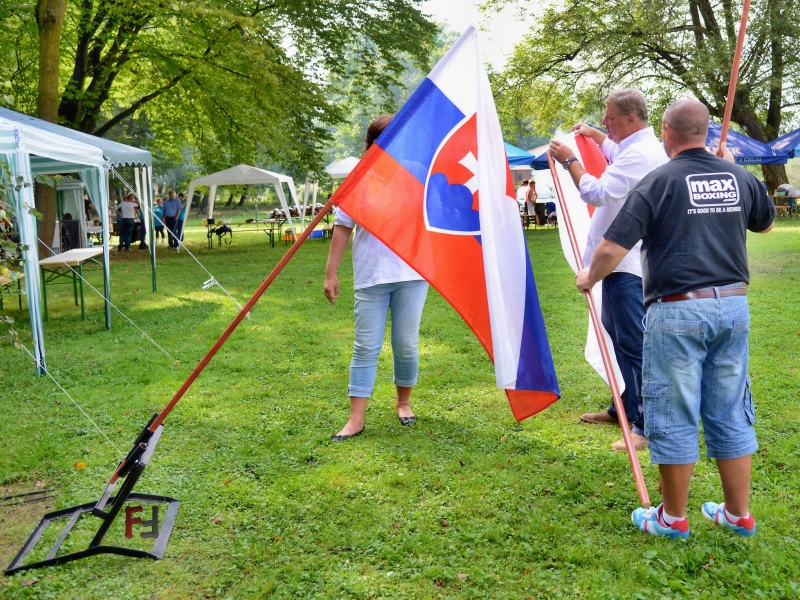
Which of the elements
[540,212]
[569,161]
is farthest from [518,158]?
[569,161]

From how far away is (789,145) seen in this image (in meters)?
22.9

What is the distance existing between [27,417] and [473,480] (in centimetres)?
343

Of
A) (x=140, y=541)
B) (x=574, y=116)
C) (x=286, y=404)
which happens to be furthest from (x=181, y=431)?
(x=574, y=116)

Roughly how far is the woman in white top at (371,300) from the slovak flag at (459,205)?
77 centimetres

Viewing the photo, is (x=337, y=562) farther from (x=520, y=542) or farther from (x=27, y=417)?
(x=27, y=417)

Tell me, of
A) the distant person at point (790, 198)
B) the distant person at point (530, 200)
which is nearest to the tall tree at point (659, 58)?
the distant person at point (790, 198)

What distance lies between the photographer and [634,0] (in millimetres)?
24641

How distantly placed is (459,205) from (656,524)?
179 cm

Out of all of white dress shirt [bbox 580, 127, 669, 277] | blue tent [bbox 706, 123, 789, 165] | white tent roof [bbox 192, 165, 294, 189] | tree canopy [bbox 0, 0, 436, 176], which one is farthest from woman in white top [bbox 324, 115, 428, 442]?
blue tent [bbox 706, 123, 789, 165]

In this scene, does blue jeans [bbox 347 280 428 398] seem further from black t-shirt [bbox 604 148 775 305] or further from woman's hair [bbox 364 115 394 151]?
black t-shirt [bbox 604 148 775 305]

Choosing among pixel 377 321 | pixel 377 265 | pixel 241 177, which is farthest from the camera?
pixel 241 177

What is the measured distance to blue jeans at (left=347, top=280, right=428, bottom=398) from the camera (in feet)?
Result: 15.6

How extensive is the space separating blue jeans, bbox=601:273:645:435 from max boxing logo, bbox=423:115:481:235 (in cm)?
107

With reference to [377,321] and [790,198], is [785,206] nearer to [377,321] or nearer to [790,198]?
[790,198]
